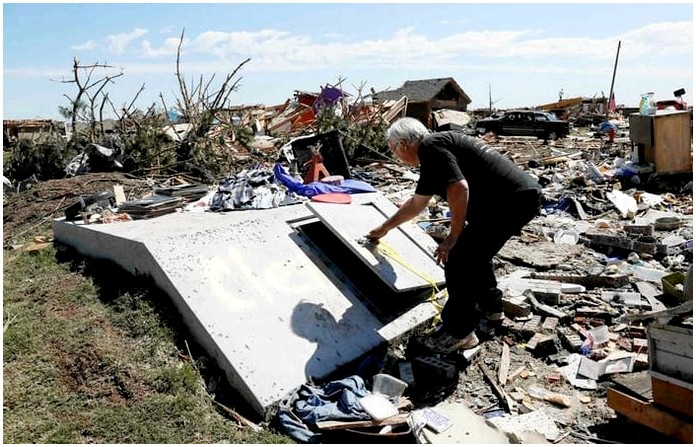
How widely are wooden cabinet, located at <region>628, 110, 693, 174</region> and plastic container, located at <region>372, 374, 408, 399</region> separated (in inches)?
381

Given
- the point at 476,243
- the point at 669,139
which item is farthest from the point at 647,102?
the point at 476,243

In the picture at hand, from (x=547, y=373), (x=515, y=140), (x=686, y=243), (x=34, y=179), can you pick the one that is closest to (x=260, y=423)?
(x=547, y=373)

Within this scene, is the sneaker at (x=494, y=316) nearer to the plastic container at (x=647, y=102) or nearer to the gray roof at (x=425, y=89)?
the plastic container at (x=647, y=102)

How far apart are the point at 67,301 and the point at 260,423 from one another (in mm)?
2400

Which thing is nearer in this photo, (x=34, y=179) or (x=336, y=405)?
(x=336, y=405)

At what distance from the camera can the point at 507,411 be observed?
12.1 ft

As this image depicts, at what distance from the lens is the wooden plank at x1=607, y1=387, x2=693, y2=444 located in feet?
9.57

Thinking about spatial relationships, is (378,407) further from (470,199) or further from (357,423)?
(470,199)

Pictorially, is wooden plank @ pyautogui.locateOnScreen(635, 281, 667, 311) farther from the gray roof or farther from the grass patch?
the gray roof

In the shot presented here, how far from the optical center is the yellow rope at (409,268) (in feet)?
15.6

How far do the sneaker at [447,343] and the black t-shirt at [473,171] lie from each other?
3.33 feet

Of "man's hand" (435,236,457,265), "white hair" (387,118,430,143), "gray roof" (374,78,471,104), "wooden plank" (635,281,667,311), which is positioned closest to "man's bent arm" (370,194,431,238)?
"man's hand" (435,236,457,265)

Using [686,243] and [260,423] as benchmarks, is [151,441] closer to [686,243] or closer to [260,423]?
[260,423]

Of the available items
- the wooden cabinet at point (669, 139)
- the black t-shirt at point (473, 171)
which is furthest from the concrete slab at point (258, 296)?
the wooden cabinet at point (669, 139)
